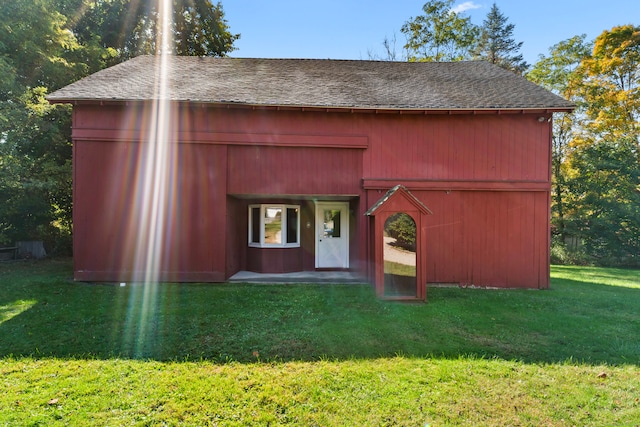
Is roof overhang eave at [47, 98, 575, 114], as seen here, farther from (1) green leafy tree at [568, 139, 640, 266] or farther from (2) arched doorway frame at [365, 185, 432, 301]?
(1) green leafy tree at [568, 139, 640, 266]

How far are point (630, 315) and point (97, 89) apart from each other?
41.8 feet

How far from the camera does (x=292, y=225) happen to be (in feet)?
31.5

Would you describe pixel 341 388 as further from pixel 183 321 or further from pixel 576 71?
pixel 576 71

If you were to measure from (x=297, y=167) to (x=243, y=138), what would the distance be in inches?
62.2

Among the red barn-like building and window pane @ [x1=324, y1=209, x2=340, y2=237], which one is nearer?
the red barn-like building

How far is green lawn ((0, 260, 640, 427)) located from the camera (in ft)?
9.65

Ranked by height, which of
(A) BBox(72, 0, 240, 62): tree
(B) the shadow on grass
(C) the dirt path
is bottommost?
(B) the shadow on grass

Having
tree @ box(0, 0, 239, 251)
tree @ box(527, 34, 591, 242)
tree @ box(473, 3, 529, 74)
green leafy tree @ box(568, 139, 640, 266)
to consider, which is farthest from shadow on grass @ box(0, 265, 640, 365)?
tree @ box(473, 3, 529, 74)

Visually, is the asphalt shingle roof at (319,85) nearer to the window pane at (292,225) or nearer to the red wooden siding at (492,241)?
the red wooden siding at (492,241)

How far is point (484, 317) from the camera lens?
5.70 m

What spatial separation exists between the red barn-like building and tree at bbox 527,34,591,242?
11.7 m

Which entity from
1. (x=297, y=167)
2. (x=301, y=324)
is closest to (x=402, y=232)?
(x=297, y=167)

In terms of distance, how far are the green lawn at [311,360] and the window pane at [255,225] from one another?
2.99 m

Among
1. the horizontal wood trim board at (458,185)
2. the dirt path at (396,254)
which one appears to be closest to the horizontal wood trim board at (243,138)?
the horizontal wood trim board at (458,185)
